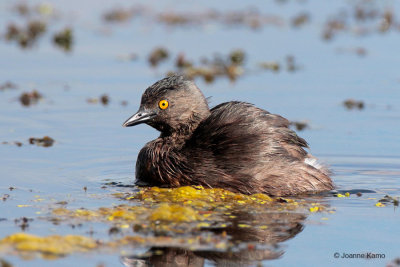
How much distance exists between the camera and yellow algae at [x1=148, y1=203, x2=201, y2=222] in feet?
26.3

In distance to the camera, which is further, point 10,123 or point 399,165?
point 10,123

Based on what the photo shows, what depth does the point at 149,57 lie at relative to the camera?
1644 cm

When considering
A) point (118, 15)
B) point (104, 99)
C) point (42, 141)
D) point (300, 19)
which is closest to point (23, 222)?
point (42, 141)

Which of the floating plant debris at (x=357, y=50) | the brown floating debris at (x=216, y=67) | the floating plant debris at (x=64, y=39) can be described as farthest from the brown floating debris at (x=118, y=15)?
the floating plant debris at (x=357, y=50)

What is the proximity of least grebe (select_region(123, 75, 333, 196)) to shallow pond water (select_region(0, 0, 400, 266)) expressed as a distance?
0.39m

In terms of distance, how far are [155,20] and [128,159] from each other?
9.98m

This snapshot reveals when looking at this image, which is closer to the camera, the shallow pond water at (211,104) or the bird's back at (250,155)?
the shallow pond water at (211,104)

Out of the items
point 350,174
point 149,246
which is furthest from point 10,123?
point 149,246

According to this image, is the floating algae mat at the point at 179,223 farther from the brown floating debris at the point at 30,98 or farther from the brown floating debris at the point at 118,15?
the brown floating debris at the point at 118,15

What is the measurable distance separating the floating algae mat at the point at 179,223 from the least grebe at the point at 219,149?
22 centimetres

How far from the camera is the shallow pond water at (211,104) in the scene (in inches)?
296

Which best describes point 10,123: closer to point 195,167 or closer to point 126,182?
point 126,182

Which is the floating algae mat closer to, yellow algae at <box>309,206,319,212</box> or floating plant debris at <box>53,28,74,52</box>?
yellow algae at <box>309,206,319,212</box>

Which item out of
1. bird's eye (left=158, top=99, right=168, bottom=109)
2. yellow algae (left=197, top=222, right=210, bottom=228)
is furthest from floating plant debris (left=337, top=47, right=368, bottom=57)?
yellow algae (left=197, top=222, right=210, bottom=228)
